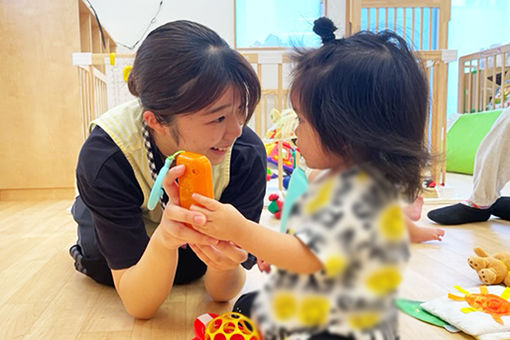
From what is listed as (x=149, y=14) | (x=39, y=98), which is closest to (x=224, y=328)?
(x=39, y=98)

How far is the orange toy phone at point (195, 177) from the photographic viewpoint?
1.03ft

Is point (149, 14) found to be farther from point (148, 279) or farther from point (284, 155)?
point (148, 279)

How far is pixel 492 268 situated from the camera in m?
0.90

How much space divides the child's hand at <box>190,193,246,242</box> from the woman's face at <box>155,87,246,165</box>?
259 mm

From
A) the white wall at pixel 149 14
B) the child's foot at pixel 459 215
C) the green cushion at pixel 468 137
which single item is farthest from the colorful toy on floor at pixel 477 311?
the white wall at pixel 149 14

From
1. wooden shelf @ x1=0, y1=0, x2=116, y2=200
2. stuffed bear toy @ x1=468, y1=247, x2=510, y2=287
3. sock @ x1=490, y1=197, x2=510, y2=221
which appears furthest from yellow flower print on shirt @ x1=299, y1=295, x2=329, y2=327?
wooden shelf @ x1=0, y1=0, x2=116, y2=200

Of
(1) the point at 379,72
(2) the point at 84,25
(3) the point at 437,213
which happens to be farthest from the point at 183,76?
(2) the point at 84,25

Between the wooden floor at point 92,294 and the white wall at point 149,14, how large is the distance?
2441mm

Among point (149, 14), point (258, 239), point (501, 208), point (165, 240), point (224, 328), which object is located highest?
point (149, 14)

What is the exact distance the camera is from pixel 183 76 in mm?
561

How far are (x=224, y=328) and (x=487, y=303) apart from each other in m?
0.47

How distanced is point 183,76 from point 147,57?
0.20ft

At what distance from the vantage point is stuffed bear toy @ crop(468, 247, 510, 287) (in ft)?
2.91

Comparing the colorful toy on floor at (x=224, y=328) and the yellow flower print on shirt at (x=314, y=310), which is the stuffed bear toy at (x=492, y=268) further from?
the yellow flower print on shirt at (x=314, y=310)
